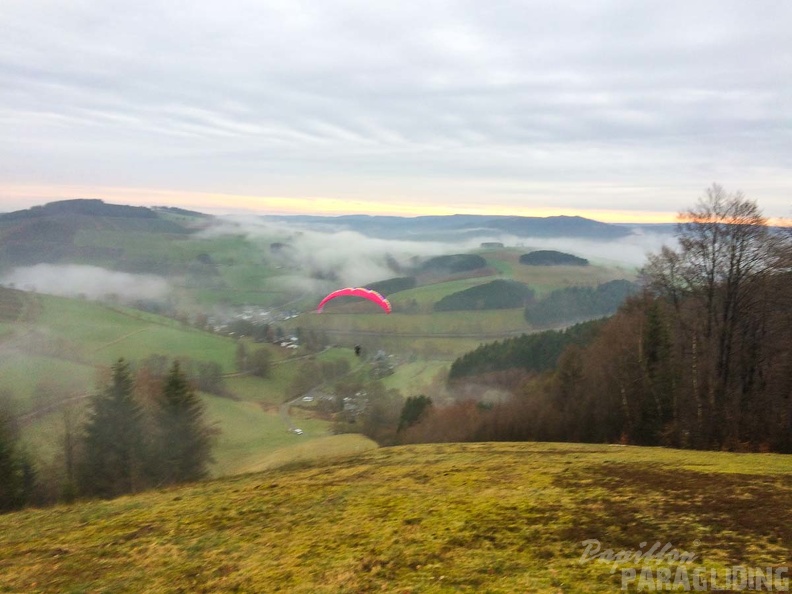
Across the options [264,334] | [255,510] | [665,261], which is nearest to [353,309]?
[264,334]

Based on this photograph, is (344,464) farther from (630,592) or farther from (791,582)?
(791,582)

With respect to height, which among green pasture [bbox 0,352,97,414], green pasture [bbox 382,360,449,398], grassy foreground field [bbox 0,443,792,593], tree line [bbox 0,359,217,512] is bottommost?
green pasture [bbox 382,360,449,398]

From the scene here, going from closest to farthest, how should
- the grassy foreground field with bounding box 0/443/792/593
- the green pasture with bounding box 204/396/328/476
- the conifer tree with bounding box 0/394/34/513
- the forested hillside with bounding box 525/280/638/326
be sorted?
the grassy foreground field with bounding box 0/443/792/593 < the conifer tree with bounding box 0/394/34/513 < the green pasture with bounding box 204/396/328/476 < the forested hillside with bounding box 525/280/638/326

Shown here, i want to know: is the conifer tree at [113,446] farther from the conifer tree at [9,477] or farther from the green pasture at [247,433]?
the green pasture at [247,433]

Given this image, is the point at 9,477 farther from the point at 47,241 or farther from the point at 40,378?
the point at 47,241

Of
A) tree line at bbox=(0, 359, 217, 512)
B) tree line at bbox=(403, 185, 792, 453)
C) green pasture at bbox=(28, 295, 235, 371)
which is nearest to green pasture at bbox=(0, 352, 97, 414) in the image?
green pasture at bbox=(28, 295, 235, 371)

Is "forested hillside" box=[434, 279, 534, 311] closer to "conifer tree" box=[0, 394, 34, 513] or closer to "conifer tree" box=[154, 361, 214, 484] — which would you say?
"conifer tree" box=[154, 361, 214, 484]

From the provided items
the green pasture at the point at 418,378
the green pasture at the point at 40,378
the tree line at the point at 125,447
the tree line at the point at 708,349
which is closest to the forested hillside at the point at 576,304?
the green pasture at the point at 418,378
